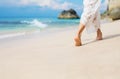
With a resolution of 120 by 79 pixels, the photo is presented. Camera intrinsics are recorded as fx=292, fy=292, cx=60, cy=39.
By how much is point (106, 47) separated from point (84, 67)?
655 mm

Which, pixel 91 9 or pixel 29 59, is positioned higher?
pixel 91 9

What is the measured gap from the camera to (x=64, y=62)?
7.06 feet

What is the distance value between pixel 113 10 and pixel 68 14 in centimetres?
132

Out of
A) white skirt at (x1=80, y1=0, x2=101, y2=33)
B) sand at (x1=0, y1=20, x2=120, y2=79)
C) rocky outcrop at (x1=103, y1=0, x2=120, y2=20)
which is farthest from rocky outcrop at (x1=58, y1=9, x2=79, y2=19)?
sand at (x1=0, y1=20, x2=120, y2=79)

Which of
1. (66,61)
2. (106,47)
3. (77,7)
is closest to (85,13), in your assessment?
(106,47)

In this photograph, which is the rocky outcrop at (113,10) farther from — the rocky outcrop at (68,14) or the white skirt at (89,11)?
the white skirt at (89,11)

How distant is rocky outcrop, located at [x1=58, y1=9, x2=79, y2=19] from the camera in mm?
7500

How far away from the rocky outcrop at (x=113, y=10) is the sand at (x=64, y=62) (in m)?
3.79

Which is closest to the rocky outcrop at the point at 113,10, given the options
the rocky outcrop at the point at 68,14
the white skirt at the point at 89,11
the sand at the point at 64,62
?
the rocky outcrop at the point at 68,14

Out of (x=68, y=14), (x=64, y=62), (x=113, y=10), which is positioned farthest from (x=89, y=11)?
(x=68, y=14)

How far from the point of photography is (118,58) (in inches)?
84.3

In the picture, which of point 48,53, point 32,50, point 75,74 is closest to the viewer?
point 75,74

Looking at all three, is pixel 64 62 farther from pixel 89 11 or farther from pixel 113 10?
pixel 113 10

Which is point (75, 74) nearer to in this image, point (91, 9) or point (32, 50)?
point (32, 50)
